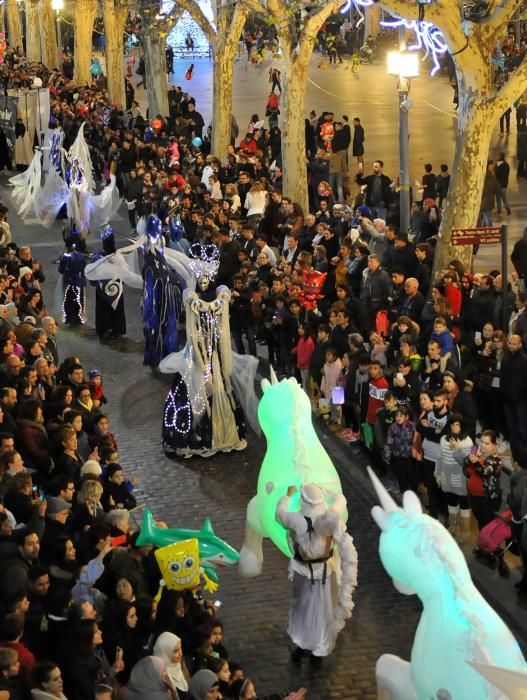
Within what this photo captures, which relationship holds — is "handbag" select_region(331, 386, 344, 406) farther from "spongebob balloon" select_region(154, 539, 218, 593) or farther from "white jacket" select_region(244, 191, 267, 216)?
"white jacket" select_region(244, 191, 267, 216)

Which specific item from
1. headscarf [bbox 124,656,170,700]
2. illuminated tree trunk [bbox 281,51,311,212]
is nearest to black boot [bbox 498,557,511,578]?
headscarf [bbox 124,656,170,700]

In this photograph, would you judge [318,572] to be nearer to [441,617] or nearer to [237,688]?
[237,688]

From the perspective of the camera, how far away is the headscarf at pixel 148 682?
324 inches

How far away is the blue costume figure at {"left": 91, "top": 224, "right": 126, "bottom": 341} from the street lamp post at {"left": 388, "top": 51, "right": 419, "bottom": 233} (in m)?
4.24

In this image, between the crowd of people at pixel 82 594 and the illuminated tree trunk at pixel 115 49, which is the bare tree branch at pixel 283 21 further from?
the illuminated tree trunk at pixel 115 49

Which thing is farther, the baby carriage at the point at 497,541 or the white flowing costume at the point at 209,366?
the white flowing costume at the point at 209,366

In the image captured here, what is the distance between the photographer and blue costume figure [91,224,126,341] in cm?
1902

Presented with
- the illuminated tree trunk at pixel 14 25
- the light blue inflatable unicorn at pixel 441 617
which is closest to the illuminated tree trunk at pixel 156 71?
the light blue inflatable unicorn at pixel 441 617

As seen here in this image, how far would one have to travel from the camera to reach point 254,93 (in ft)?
157

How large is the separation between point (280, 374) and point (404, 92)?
4973 millimetres

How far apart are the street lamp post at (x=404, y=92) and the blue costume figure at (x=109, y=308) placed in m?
4.24

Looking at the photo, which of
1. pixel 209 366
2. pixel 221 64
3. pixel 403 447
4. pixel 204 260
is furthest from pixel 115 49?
pixel 403 447

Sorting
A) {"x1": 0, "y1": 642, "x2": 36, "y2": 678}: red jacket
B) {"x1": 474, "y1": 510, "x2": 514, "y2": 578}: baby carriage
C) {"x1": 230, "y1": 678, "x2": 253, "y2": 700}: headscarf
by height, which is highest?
{"x1": 0, "y1": 642, "x2": 36, "y2": 678}: red jacket

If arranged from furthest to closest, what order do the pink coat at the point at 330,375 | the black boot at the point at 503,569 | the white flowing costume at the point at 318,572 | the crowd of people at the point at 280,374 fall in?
the pink coat at the point at 330,375
the black boot at the point at 503,569
the white flowing costume at the point at 318,572
the crowd of people at the point at 280,374
